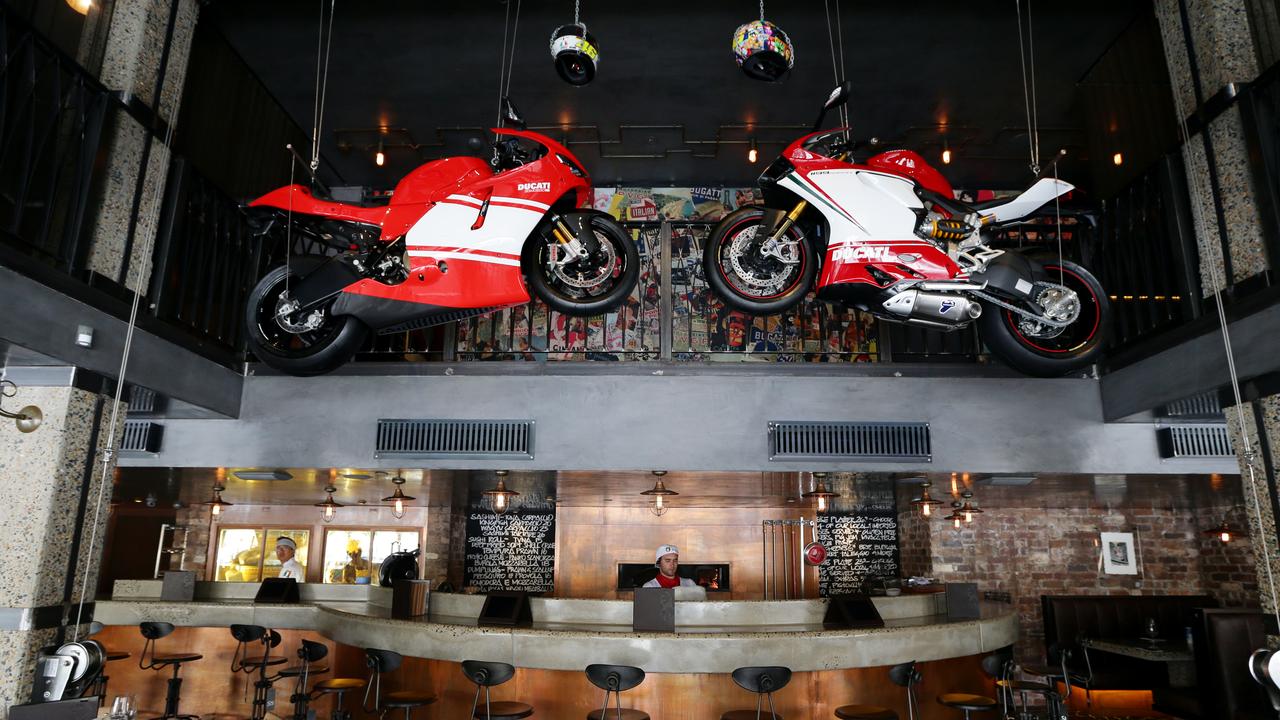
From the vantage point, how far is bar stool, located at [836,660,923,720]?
518 cm

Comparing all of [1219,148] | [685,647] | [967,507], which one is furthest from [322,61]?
[967,507]

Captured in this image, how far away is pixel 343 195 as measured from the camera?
844 centimetres

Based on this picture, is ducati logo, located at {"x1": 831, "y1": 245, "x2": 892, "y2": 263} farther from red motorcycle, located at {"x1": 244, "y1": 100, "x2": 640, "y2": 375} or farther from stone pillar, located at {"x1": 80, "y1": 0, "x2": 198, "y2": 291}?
stone pillar, located at {"x1": 80, "y1": 0, "x2": 198, "y2": 291}

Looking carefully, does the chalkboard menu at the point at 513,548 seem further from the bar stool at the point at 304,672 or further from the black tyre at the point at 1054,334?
the black tyre at the point at 1054,334

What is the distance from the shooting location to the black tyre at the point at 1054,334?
14.3 feet

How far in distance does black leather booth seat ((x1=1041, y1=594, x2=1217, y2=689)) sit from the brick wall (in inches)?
8.1

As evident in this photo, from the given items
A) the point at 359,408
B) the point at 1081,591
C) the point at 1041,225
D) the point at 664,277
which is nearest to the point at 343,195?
the point at 359,408

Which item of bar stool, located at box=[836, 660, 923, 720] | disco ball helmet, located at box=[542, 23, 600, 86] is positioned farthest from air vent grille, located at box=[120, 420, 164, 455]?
bar stool, located at box=[836, 660, 923, 720]

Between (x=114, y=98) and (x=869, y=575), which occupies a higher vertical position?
(x=114, y=98)

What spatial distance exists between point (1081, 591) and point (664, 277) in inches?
294

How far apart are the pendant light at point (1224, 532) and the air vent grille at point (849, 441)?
6.04 m

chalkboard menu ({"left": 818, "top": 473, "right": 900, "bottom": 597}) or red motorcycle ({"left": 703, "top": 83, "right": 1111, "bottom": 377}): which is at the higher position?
red motorcycle ({"left": 703, "top": 83, "right": 1111, "bottom": 377})

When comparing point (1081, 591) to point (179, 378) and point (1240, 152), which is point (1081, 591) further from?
point (179, 378)

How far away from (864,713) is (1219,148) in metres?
3.96
